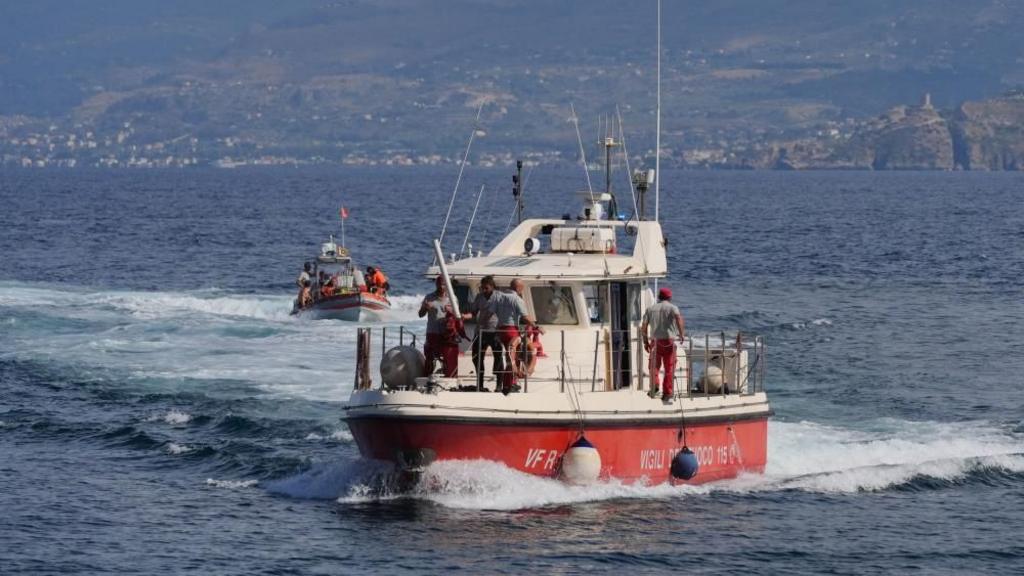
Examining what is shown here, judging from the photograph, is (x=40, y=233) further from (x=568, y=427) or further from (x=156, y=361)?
(x=568, y=427)

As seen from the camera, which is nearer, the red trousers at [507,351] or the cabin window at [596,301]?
the red trousers at [507,351]

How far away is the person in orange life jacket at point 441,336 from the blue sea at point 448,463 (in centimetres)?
179

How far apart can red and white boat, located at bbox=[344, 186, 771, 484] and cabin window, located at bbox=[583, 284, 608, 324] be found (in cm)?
1

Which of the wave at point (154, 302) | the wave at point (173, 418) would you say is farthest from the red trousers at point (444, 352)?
the wave at point (154, 302)

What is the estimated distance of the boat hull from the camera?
170 feet

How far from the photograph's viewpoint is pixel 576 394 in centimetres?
2706

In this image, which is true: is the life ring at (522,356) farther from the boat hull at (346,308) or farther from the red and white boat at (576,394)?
the boat hull at (346,308)

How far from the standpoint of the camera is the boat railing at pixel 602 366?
2769 centimetres

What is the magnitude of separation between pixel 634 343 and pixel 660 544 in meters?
4.48

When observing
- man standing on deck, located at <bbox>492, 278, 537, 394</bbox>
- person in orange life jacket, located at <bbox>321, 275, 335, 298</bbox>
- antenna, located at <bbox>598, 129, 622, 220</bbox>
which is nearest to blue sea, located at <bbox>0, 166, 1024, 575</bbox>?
person in orange life jacket, located at <bbox>321, 275, 335, 298</bbox>

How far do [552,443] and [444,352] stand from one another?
2.15 metres

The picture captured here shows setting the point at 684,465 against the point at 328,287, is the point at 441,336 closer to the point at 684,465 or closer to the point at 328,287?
the point at 684,465


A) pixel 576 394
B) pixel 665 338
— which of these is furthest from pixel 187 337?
pixel 576 394

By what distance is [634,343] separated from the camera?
95.6ft
